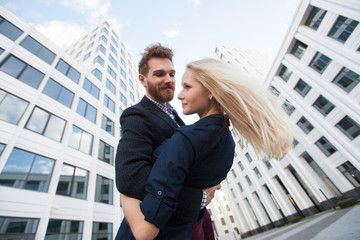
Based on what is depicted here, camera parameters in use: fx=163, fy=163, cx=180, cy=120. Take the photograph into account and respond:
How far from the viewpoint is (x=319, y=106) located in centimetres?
1873

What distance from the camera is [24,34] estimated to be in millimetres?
13273

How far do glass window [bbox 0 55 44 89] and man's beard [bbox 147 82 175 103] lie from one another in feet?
47.7

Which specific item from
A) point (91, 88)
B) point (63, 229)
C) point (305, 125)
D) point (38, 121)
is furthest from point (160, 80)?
point (305, 125)

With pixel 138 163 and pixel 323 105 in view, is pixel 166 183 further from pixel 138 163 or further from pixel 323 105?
pixel 323 105

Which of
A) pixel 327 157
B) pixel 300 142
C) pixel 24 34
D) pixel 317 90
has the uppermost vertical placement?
pixel 24 34

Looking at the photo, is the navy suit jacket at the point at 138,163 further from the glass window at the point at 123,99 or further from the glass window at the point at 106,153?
the glass window at the point at 123,99

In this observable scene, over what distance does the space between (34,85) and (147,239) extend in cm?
1591

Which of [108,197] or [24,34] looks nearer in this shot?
[24,34]

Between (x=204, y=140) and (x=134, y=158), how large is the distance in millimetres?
507

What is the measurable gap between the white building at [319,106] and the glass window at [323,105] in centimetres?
9

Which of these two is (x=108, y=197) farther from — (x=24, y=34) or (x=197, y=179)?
(x=197, y=179)

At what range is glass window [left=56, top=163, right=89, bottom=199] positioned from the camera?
11156 mm

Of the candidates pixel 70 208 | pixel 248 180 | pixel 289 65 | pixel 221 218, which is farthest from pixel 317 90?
pixel 221 218

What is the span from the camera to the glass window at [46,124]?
11164mm
